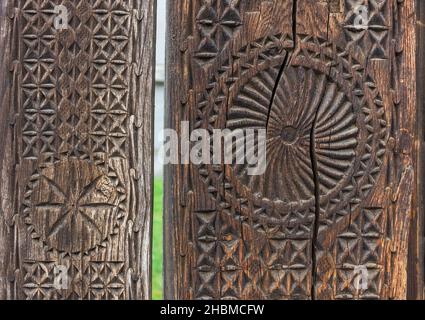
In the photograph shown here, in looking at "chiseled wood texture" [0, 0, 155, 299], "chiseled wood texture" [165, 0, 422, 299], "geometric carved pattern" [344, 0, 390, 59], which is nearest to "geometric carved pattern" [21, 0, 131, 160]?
"chiseled wood texture" [0, 0, 155, 299]

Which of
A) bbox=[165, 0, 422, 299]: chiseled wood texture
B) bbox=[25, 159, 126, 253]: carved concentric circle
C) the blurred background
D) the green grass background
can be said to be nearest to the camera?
bbox=[165, 0, 422, 299]: chiseled wood texture

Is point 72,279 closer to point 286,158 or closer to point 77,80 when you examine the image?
point 77,80

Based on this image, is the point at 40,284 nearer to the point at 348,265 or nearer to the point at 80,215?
the point at 80,215

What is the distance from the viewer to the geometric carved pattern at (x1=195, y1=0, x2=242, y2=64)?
7.71 feet

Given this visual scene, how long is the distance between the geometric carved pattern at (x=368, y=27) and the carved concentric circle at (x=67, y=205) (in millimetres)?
832

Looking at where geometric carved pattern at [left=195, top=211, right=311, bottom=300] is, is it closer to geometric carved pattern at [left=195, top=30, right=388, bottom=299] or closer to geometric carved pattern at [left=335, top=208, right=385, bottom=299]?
geometric carved pattern at [left=195, top=30, right=388, bottom=299]

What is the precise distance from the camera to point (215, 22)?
235 centimetres

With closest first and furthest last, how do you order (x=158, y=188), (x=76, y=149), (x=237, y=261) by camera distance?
1. (x=237, y=261)
2. (x=76, y=149)
3. (x=158, y=188)

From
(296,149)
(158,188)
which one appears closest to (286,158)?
(296,149)

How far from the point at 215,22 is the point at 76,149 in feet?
1.83

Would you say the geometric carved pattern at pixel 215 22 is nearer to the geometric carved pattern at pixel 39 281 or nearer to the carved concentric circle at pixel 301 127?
the carved concentric circle at pixel 301 127

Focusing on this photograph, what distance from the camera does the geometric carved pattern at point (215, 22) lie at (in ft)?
7.71

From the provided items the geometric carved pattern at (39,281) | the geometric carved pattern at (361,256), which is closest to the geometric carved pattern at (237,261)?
the geometric carved pattern at (361,256)

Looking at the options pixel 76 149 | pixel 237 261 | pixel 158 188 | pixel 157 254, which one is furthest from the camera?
pixel 158 188
